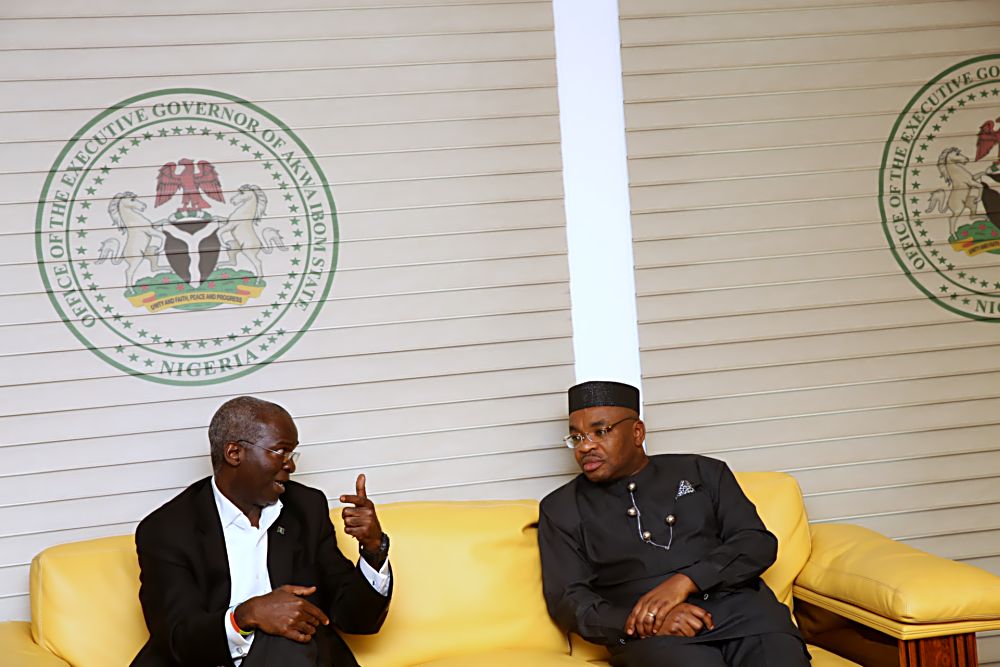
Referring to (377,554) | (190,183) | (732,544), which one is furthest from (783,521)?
(190,183)

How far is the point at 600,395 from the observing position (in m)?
3.46

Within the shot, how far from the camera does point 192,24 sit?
3.72 m

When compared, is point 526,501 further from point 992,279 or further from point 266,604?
point 992,279

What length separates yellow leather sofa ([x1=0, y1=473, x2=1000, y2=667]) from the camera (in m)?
3.03

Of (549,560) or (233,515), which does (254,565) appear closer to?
(233,515)

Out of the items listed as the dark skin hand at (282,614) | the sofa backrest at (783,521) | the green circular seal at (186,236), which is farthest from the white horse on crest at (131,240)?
the sofa backrest at (783,521)

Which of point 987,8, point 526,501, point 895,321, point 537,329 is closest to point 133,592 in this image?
point 526,501

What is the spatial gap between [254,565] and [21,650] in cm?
70

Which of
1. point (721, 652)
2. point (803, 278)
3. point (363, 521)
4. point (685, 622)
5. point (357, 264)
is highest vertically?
point (357, 264)

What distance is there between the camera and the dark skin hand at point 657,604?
306 cm

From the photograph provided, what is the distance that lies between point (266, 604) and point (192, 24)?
2084 millimetres

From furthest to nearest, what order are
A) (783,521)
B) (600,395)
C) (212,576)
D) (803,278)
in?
1. (803,278)
2. (783,521)
3. (600,395)
4. (212,576)

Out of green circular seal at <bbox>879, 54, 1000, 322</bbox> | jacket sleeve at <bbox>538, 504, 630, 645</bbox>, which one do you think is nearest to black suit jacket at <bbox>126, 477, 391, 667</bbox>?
jacket sleeve at <bbox>538, 504, 630, 645</bbox>

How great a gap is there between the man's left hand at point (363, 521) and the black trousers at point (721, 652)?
2.65ft
